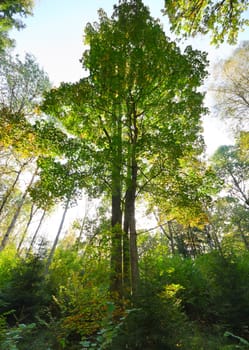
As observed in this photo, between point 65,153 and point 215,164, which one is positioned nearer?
point 65,153

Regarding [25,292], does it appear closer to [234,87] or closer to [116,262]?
[116,262]

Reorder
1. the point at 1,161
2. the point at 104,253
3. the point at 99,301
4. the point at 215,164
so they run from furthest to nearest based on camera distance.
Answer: the point at 215,164, the point at 1,161, the point at 104,253, the point at 99,301

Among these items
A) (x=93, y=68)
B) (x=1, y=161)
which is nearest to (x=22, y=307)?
(x=93, y=68)

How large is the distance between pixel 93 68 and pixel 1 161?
29.8 feet

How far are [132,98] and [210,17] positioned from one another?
6.91ft

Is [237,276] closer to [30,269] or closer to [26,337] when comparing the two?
[26,337]

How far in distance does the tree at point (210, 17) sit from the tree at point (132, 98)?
1.71 ft

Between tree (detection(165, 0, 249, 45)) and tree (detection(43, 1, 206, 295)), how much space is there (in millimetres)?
522

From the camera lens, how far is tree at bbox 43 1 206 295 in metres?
4.07

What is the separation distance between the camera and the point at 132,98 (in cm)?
437

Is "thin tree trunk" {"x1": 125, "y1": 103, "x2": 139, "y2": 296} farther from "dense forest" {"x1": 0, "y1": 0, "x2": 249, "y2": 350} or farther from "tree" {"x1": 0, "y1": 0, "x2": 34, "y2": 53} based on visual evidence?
"tree" {"x1": 0, "y1": 0, "x2": 34, "y2": 53}

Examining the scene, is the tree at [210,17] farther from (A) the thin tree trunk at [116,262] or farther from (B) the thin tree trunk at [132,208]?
(A) the thin tree trunk at [116,262]

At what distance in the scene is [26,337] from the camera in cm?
323

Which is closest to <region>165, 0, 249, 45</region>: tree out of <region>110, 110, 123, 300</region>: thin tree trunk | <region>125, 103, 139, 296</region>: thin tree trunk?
<region>125, 103, 139, 296</region>: thin tree trunk
